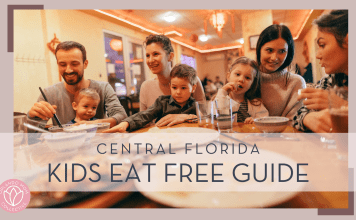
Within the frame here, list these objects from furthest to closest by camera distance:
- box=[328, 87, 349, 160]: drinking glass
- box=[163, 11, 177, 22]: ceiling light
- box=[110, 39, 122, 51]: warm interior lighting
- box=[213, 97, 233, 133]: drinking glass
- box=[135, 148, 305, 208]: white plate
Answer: box=[110, 39, 122, 51]: warm interior lighting → box=[163, 11, 177, 22]: ceiling light → box=[213, 97, 233, 133]: drinking glass → box=[328, 87, 349, 160]: drinking glass → box=[135, 148, 305, 208]: white plate

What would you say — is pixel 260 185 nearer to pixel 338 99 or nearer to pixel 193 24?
pixel 338 99

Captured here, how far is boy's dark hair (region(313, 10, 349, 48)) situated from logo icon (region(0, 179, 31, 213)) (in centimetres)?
108

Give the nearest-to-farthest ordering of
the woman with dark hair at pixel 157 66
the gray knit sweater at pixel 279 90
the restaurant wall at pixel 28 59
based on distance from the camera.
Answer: the gray knit sweater at pixel 279 90 → the woman with dark hair at pixel 157 66 → the restaurant wall at pixel 28 59

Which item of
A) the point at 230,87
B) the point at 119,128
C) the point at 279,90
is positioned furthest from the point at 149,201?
the point at 279,90

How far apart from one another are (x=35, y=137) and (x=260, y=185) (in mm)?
910

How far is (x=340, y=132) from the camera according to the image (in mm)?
552

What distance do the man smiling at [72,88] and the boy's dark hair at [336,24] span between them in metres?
1.24

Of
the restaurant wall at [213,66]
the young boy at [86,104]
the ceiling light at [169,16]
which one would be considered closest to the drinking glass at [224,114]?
the young boy at [86,104]

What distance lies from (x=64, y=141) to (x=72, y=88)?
1.25 meters

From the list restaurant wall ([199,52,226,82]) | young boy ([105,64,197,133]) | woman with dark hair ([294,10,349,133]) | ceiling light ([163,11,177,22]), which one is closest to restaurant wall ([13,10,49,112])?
ceiling light ([163,11,177,22])

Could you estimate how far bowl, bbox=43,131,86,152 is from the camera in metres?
0.58

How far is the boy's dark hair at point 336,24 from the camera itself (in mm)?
759
